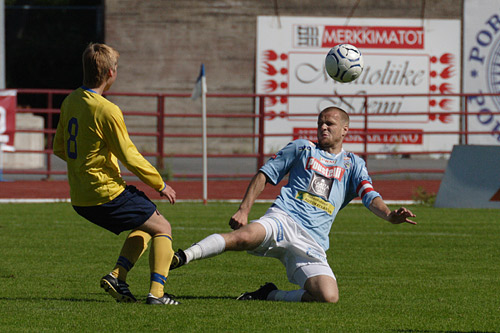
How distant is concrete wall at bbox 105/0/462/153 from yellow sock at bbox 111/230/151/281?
2542 centimetres

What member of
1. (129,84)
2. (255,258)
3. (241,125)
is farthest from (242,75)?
(255,258)

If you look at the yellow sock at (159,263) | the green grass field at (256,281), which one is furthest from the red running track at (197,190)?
the yellow sock at (159,263)

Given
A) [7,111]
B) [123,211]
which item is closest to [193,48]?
[7,111]

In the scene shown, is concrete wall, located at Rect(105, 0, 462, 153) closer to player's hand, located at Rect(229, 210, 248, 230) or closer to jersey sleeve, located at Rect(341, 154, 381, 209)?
jersey sleeve, located at Rect(341, 154, 381, 209)

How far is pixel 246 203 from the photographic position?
21.0ft

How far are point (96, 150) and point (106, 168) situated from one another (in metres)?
0.16

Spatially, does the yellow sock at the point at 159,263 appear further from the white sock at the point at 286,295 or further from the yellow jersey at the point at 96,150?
the white sock at the point at 286,295

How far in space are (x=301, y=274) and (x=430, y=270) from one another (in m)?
2.33

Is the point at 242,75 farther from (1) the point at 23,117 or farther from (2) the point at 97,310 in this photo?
(2) the point at 97,310

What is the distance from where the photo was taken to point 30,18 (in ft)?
139

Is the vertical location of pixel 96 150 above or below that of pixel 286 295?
above

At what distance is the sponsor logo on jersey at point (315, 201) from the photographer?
6.80m

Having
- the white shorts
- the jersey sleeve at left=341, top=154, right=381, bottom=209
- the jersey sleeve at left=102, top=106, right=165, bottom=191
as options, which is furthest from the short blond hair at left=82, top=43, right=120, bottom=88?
the jersey sleeve at left=341, top=154, right=381, bottom=209

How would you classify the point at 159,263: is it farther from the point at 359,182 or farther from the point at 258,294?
the point at 359,182
